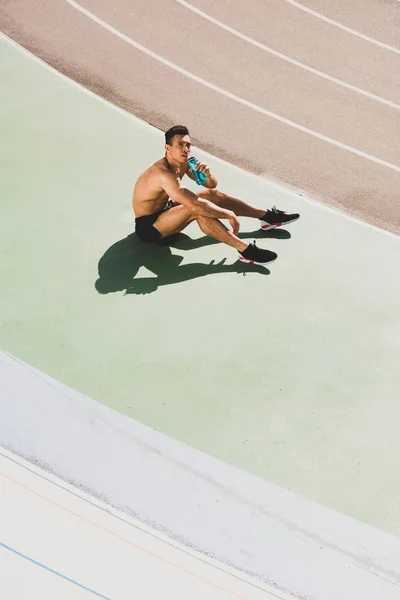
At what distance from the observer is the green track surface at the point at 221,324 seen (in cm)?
561

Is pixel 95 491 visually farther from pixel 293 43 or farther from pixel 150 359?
pixel 293 43

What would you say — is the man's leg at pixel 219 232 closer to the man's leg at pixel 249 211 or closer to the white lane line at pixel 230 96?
the man's leg at pixel 249 211

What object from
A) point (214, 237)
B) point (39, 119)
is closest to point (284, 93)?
point (39, 119)

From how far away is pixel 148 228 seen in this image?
717 cm

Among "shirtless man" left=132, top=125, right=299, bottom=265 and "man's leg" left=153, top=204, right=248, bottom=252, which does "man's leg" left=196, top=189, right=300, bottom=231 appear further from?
"man's leg" left=153, top=204, right=248, bottom=252

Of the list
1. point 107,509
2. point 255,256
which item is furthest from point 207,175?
point 107,509

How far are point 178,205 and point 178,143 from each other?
698mm

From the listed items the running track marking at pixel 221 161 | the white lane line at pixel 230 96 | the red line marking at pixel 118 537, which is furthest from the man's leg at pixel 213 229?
the white lane line at pixel 230 96

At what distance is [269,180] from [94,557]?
5170 mm

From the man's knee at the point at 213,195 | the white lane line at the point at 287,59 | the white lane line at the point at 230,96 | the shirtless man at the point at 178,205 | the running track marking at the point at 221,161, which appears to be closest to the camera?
the shirtless man at the point at 178,205

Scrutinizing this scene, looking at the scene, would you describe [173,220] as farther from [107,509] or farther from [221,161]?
A: [107,509]

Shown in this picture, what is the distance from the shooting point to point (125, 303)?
21.9 ft

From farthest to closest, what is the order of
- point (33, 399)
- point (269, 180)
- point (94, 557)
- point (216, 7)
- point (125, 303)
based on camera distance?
point (216, 7) → point (269, 180) → point (125, 303) → point (33, 399) → point (94, 557)

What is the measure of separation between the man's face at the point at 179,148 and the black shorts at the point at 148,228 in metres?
0.56
